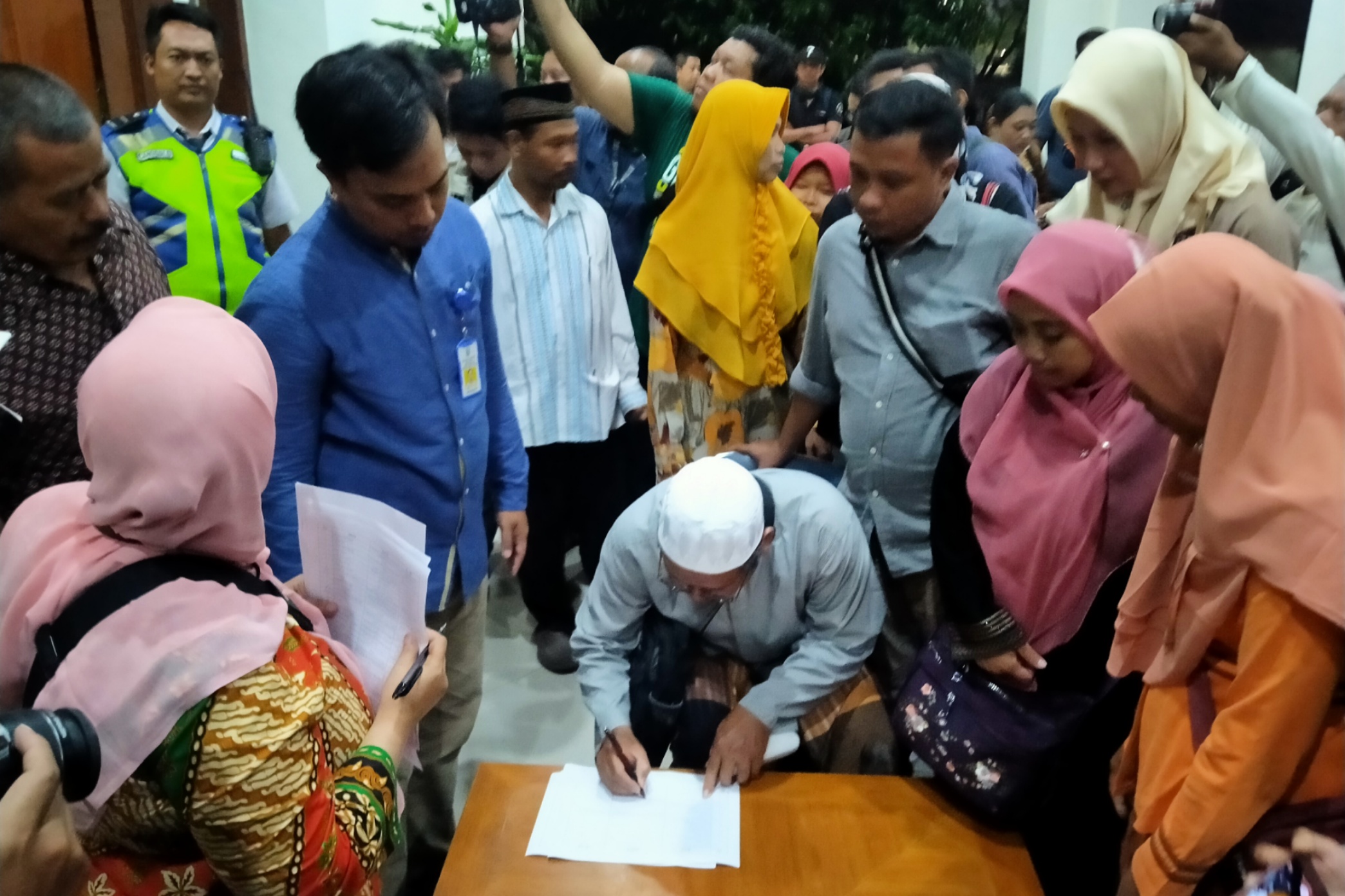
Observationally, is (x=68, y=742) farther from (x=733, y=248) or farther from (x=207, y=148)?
(x=207, y=148)

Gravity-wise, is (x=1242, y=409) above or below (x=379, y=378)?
above

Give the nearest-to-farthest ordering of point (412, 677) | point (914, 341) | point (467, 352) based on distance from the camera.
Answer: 1. point (412, 677)
2. point (467, 352)
3. point (914, 341)

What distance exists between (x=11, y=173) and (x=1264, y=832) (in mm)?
1563

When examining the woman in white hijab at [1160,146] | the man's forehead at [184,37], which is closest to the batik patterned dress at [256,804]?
the woman in white hijab at [1160,146]

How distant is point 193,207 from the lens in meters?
2.27

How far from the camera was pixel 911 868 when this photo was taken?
44.3 inches

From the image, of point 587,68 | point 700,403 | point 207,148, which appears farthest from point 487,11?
point 700,403

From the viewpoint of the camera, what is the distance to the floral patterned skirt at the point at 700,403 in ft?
6.70

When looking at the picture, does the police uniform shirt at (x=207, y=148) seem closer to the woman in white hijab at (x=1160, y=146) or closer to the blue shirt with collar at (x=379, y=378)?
the blue shirt with collar at (x=379, y=378)

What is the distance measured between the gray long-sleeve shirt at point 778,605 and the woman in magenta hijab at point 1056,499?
0.17 meters

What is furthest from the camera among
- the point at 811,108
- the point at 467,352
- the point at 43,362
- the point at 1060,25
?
the point at 1060,25

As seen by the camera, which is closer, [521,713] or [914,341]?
[914,341]

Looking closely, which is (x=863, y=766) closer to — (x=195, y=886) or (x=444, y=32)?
(x=195, y=886)

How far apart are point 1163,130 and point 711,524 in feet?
3.30
